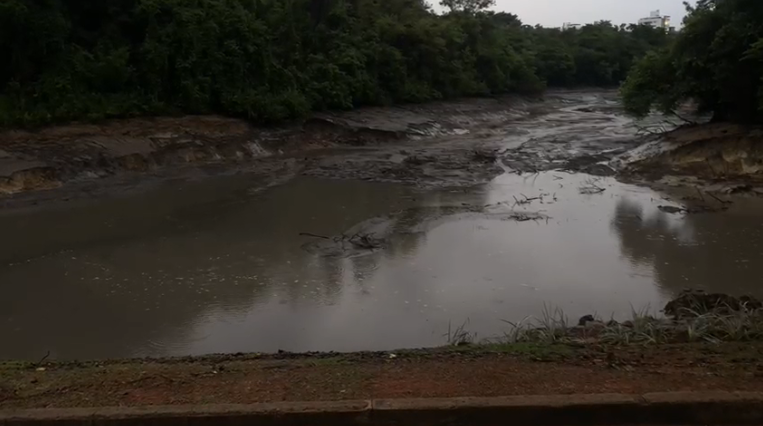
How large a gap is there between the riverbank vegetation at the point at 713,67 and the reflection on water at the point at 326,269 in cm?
484

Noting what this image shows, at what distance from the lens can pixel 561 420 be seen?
4.61 metres

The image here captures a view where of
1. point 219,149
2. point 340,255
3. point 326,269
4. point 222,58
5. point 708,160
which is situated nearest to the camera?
point 326,269

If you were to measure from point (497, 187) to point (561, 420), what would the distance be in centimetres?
1469

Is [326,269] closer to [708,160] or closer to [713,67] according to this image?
[708,160]

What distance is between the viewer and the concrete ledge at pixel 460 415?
4574mm

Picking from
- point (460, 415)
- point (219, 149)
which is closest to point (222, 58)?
point (219, 149)

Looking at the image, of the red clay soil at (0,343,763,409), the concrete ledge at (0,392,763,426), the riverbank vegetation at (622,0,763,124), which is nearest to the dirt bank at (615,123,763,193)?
the riverbank vegetation at (622,0,763,124)

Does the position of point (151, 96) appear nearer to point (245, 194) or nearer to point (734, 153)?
point (245, 194)

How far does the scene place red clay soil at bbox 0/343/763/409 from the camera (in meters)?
4.88

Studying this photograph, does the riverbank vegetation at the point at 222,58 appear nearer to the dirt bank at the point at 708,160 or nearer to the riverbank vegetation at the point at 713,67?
the riverbank vegetation at the point at 713,67

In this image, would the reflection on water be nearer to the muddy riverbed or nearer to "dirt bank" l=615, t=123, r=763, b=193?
the muddy riverbed

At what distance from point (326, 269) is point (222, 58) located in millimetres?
17301

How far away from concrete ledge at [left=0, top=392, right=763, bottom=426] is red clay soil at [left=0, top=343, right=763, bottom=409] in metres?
0.20

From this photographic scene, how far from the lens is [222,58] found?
26.1 metres
